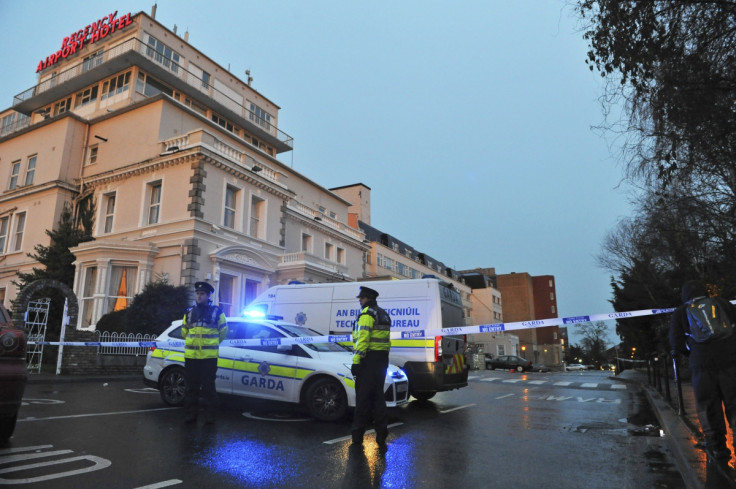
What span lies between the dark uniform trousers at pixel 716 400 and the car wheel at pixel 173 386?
7.84m

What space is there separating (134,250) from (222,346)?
572 inches

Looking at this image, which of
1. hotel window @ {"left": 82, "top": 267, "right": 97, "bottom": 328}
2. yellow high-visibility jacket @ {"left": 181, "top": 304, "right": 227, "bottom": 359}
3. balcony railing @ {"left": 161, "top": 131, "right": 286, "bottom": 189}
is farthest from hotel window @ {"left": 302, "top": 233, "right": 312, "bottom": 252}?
yellow high-visibility jacket @ {"left": 181, "top": 304, "right": 227, "bottom": 359}

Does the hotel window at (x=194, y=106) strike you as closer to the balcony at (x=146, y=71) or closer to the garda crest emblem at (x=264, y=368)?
the balcony at (x=146, y=71)

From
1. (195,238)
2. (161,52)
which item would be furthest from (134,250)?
(161,52)

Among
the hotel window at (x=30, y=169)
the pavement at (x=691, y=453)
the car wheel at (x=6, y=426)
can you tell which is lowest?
the pavement at (x=691, y=453)

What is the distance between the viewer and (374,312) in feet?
21.0

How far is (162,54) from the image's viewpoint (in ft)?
93.4

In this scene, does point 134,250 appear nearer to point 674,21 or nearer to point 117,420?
point 117,420

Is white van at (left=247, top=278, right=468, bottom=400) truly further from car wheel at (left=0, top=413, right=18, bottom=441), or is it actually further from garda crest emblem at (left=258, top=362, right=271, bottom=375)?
car wheel at (left=0, top=413, right=18, bottom=441)

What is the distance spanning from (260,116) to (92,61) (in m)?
10.8

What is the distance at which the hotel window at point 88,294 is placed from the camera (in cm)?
2097

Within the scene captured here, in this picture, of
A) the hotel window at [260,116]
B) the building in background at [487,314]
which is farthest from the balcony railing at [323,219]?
the building in background at [487,314]

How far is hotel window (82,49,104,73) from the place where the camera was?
28500 mm

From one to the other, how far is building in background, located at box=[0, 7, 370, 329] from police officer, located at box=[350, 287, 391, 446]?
15.6m
